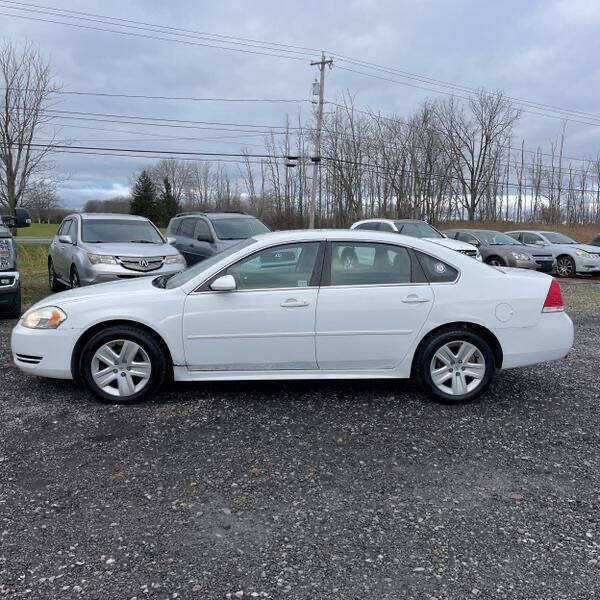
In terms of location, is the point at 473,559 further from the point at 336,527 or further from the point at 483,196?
the point at 483,196

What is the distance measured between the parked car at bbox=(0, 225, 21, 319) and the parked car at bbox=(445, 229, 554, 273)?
12.3m

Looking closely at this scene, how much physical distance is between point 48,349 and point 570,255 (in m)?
16.1

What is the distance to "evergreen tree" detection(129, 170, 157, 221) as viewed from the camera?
66.8 metres

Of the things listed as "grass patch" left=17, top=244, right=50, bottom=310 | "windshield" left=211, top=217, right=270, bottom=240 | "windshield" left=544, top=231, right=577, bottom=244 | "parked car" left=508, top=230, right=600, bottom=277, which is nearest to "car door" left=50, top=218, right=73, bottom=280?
"grass patch" left=17, top=244, right=50, bottom=310

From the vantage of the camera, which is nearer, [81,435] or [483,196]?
[81,435]

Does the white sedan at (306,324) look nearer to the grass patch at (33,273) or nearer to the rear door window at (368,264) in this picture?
the rear door window at (368,264)

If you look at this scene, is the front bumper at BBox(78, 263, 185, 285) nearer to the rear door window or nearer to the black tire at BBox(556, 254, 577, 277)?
the rear door window

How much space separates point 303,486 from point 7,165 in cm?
3849

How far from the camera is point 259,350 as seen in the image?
4.54m

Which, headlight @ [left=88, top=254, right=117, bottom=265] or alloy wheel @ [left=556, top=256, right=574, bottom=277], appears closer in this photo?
headlight @ [left=88, top=254, right=117, bottom=265]

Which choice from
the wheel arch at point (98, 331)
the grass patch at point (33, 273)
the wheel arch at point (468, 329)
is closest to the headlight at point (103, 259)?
the grass patch at point (33, 273)

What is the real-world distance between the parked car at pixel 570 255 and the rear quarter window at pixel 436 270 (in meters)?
13.8

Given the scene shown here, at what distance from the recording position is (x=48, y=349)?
4.55 metres

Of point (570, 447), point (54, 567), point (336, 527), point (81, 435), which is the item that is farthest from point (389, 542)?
point (81, 435)
